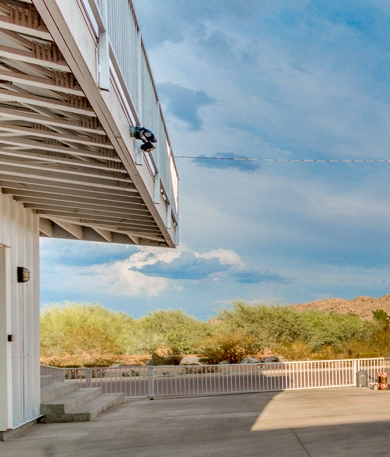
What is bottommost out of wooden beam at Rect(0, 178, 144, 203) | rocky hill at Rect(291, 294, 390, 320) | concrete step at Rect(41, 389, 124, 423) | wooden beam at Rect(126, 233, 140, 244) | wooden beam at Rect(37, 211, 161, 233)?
rocky hill at Rect(291, 294, 390, 320)

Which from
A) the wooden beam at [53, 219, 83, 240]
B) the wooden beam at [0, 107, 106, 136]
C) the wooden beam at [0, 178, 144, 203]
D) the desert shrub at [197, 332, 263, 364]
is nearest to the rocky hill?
the desert shrub at [197, 332, 263, 364]

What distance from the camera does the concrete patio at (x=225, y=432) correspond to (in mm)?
8531

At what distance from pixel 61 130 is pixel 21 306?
491 cm

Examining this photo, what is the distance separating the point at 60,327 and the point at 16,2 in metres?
32.0

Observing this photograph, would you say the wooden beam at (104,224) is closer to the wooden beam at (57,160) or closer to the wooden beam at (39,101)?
the wooden beam at (57,160)

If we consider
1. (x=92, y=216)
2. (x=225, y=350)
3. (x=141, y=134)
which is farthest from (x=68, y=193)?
(x=225, y=350)

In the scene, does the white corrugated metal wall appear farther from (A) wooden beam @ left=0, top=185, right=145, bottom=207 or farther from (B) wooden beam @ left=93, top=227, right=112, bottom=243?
(B) wooden beam @ left=93, top=227, right=112, bottom=243

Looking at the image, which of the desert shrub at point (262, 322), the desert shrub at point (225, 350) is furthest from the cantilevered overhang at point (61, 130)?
the desert shrub at point (262, 322)

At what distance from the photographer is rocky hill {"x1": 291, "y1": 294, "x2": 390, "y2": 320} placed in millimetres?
72375

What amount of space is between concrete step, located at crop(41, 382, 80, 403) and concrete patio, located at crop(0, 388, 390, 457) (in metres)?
0.95

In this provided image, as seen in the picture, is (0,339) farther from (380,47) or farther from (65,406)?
(380,47)

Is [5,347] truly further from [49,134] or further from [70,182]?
[49,134]

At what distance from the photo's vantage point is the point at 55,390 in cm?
1276

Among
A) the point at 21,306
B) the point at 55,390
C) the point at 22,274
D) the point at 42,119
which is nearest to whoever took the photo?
the point at 42,119
